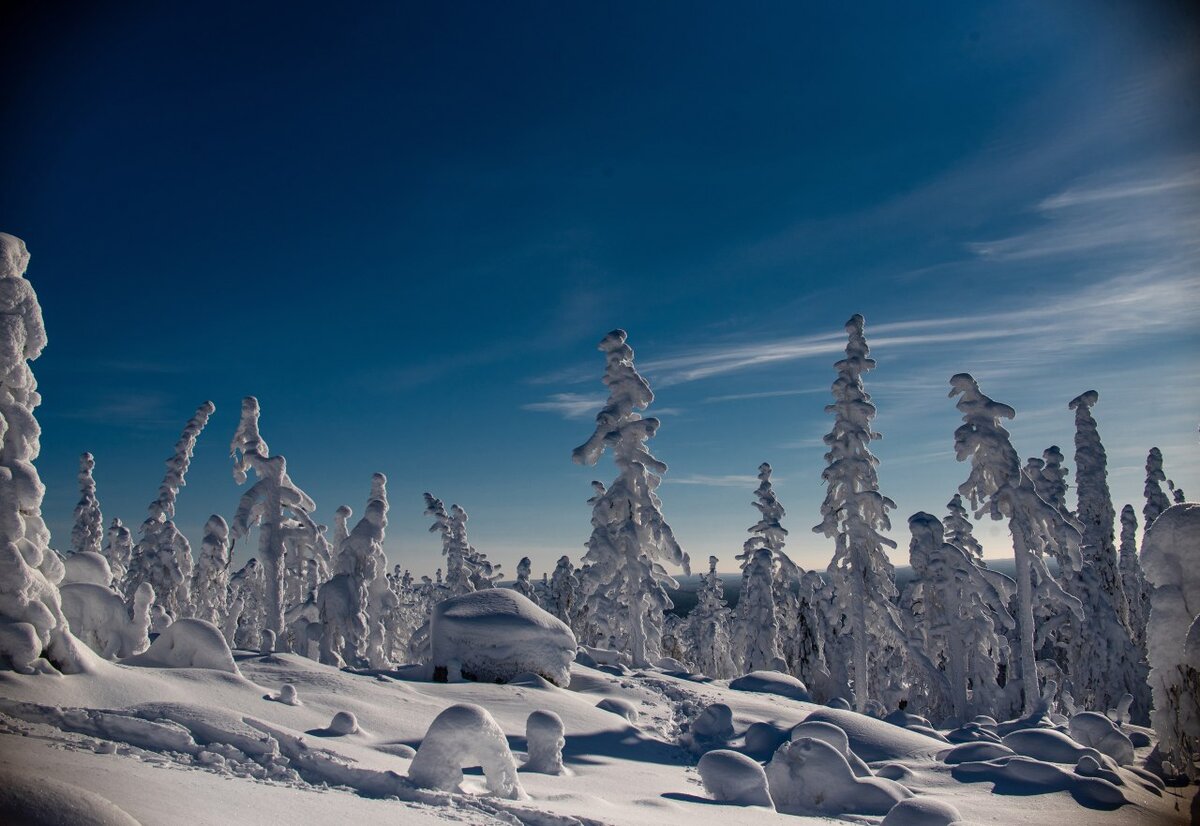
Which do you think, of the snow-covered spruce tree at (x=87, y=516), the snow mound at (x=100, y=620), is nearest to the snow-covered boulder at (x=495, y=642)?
the snow mound at (x=100, y=620)

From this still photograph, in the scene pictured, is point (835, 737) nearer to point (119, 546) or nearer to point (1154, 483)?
point (1154, 483)

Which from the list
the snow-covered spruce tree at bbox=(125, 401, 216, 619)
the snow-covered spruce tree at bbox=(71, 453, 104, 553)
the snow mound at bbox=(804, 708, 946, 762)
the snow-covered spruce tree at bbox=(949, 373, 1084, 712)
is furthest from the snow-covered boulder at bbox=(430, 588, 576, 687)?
the snow-covered spruce tree at bbox=(71, 453, 104, 553)

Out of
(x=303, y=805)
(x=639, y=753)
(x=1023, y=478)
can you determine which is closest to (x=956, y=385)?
(x=1023, y=478)

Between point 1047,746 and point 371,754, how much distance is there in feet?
49.3

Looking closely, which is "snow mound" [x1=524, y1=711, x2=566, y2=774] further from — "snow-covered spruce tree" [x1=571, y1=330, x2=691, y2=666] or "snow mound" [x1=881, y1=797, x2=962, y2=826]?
"snow-covered spruce tree" [x1=571, y1=330, x2=691, y2=666]

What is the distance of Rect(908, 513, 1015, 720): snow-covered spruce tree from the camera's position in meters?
31.3

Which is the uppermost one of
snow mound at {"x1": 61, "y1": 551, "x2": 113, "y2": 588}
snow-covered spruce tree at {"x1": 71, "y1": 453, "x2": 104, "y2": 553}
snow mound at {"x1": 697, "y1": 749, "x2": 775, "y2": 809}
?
snow-covered spruce tree at {"x1": 71, "y1": 453, "x2": 104, "y2": 553}

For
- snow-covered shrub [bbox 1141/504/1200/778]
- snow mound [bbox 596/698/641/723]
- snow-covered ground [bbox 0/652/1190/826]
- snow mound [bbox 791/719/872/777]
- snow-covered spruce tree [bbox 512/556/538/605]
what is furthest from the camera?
snow-covered spruce tree [bbox 512/556/538/605]

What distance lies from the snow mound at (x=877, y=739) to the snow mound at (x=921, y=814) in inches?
265

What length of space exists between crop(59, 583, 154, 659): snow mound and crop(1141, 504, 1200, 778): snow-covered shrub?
21.0 m

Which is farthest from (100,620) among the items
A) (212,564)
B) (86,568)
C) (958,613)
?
(212,564)

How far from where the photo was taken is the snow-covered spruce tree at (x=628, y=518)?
26.6 meters

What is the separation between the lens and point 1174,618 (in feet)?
44.1

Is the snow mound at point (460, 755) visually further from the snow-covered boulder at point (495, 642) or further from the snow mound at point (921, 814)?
the snow-covered boulder at point (495, 642)
